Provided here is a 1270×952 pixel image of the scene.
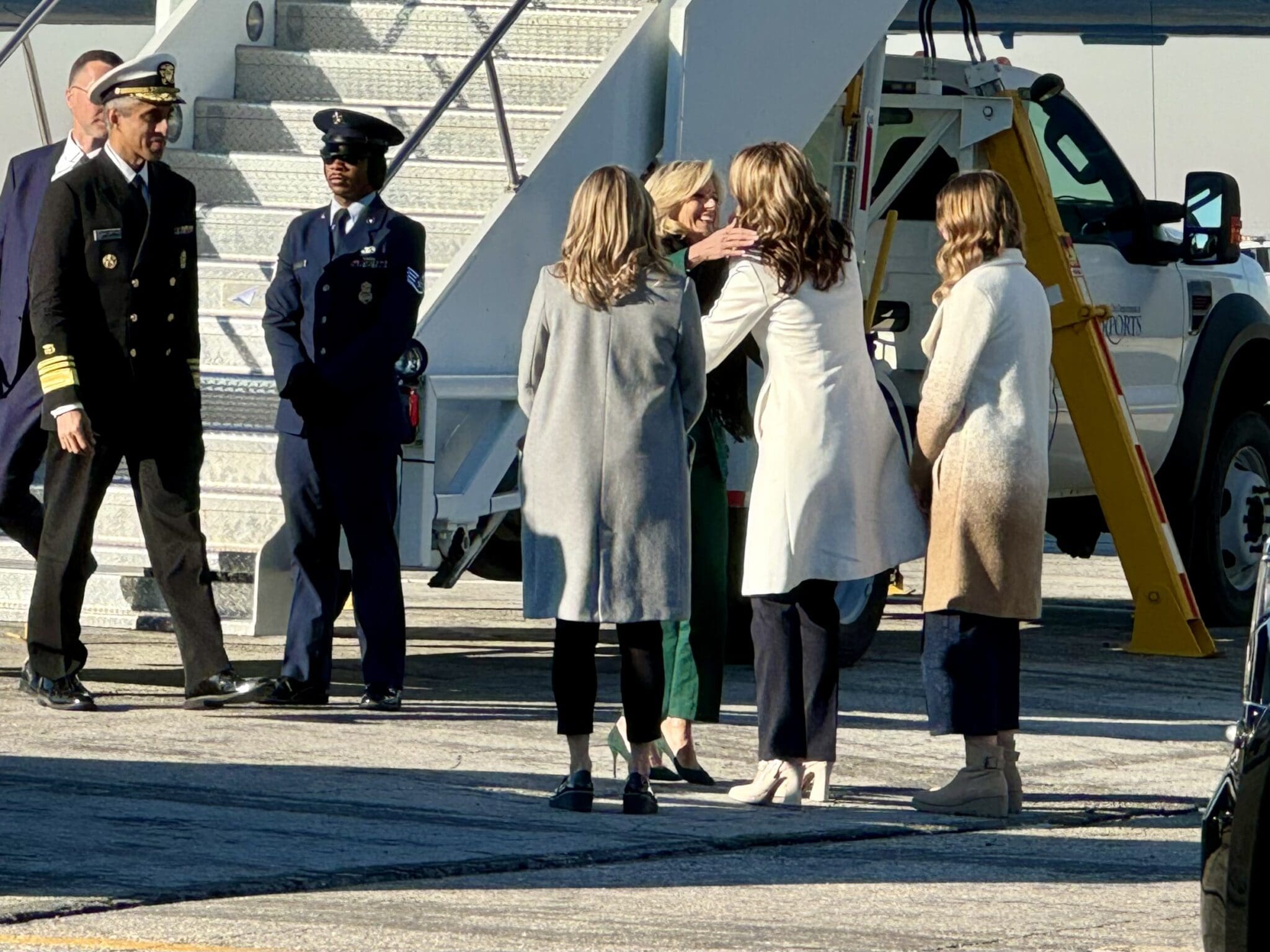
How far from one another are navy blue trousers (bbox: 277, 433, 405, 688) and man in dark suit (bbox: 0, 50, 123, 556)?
0.83 metres

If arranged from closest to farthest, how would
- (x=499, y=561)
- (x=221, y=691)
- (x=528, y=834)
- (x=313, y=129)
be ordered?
1. (x=528, y=834)
2. (x=221, y=691)
3. (x=313, y=129)
4. (x=499, y=561)

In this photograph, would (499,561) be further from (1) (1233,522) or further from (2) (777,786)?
(1) (1233,522)

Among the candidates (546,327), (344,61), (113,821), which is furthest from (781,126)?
(113,821)

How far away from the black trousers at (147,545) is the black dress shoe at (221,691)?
2cm

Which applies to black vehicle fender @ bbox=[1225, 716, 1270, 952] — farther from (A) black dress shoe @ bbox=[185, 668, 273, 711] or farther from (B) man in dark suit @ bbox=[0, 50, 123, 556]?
(B) man in dark suit @ bbox=[0, 50, 123, 556]

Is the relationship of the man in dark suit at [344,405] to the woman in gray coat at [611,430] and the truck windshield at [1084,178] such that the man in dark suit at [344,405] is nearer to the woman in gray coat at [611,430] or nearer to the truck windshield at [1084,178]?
the woman in gray coat at [611,430]

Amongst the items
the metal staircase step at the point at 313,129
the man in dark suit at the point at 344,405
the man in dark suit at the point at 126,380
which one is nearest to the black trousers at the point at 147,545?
the man in dark suit at the point at 126,380

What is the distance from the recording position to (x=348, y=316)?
834 centimetres

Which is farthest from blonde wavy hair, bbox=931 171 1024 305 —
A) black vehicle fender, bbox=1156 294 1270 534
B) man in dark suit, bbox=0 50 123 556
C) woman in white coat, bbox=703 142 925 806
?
black vehicle fender, bbox=1156 294 1270 534

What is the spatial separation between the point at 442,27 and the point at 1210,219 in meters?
3.58

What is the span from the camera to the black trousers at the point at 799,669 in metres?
7.08

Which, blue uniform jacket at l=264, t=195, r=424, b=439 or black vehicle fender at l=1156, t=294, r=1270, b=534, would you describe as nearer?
blue uniform jacket at l=264, t=195, r=424, b=439

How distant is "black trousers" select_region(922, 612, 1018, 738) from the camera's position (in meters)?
7.06

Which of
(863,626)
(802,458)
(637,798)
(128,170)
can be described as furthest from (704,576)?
(863,626)
